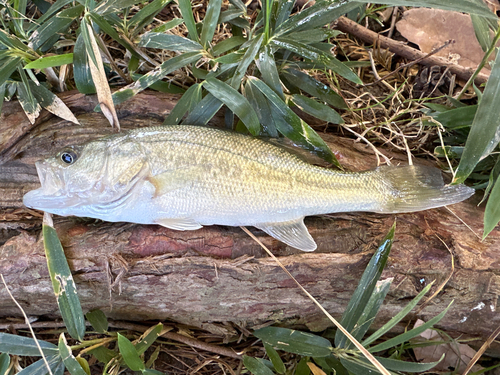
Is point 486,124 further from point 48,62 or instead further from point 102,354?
point 102,354

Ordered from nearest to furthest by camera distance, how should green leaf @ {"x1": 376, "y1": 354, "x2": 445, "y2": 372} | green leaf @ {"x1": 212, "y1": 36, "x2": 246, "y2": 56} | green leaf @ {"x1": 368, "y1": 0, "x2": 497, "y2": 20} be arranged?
green leaf @ {"x1": 368, "y1": 0, "x2": 497, "y2": 20}
green leaf @ {"x1": 376, "y1": 354, "x2": 445, "y2": 372}
green leaf @ {"x1": 212, "y1": 36, "x2": 246, "y2": 56}

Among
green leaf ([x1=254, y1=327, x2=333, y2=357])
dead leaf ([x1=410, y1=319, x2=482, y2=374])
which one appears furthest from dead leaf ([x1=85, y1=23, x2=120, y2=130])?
dead leaf ([x1=410, y1=319, x2=482, y2=374])

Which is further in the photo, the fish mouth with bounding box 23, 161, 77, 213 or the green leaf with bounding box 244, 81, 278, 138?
the green leaf with bounding box 244, 81, 278, 138

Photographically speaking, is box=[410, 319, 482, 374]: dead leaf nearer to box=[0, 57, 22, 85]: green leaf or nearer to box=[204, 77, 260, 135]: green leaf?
box=[204, 77, 260, 135]: green leaf

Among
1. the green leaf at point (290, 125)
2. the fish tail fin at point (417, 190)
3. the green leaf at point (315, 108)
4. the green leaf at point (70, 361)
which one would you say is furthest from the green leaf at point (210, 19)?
the green leaf at point (70, 361)

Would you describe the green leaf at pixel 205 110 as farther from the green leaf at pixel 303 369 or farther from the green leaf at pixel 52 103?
the green leaf at pixel 303 369

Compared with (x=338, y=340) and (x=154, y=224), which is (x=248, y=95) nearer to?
(x=154, y=224)

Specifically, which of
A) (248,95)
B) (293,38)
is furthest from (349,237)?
(293,38)
